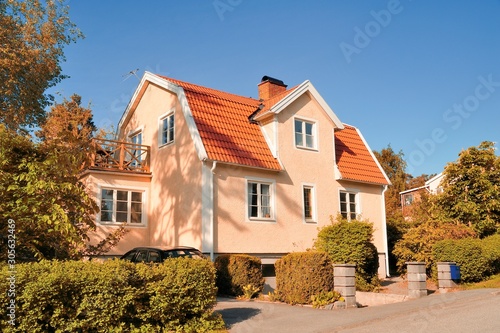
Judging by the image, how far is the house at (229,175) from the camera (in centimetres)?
1747

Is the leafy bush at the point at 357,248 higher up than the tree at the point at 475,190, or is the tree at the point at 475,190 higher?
the tree at the point at 475,190

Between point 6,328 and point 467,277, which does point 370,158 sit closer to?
point 467,277

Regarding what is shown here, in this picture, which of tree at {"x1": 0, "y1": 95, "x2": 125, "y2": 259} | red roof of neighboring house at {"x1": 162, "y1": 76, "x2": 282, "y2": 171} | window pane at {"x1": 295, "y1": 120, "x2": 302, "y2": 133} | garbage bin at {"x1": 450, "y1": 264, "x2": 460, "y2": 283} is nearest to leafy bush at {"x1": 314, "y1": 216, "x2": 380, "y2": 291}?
garbage bin at {"x1": 450, "y1": 264, "x2": 460, "y2": 283}

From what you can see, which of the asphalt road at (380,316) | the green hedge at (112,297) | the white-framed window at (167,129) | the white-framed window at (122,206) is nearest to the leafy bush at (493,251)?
the asphalt road at (380,316)

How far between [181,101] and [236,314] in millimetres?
9813

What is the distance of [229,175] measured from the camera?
17703 mm

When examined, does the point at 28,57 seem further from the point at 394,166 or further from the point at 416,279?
the point at 394,166

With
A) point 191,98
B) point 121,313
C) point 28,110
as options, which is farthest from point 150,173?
point 121,313

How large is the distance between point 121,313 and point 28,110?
16.7 metres

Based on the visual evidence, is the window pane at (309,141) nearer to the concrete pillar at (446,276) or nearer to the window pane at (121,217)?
the concrete pillar at (446,276)

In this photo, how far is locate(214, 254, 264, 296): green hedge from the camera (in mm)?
14665

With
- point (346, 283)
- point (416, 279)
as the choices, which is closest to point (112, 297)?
point (346, 283)

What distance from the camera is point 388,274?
71.4ft

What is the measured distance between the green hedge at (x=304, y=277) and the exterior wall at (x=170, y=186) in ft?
13.9
